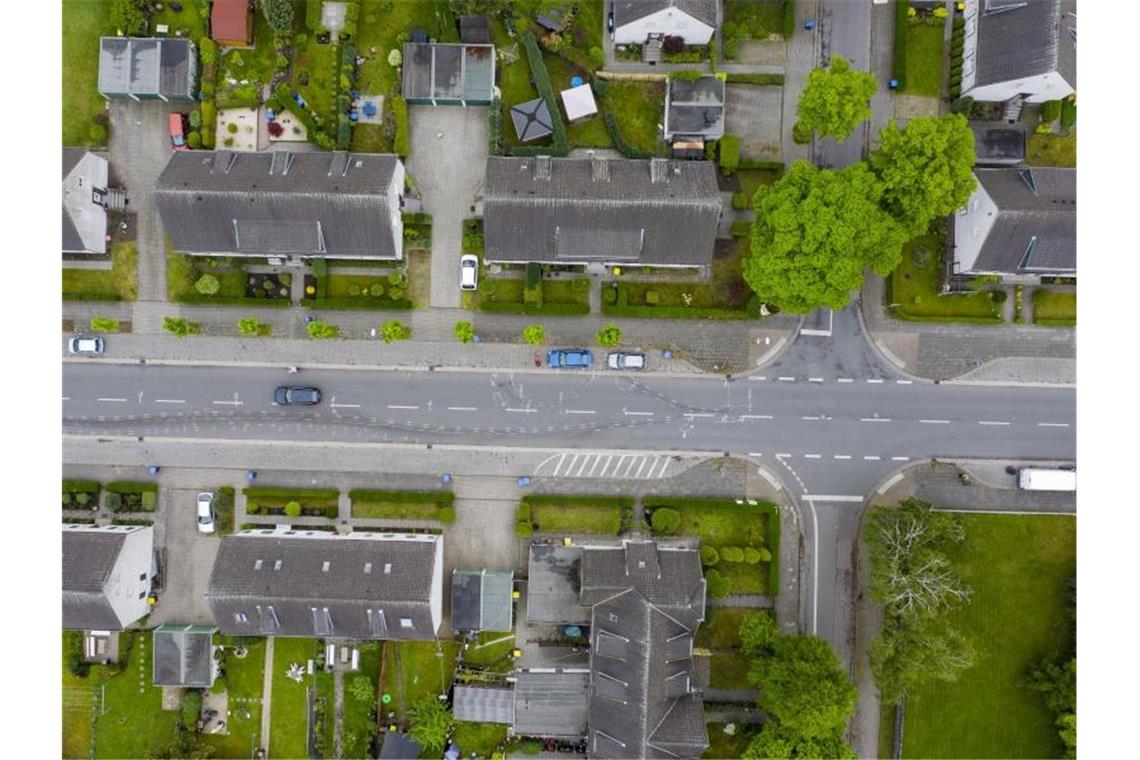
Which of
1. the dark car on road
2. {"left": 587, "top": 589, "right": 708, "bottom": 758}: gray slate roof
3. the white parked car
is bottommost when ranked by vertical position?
{"left": 587, "top": 589, "right": 708, "bottom": 758}: gray slate roof

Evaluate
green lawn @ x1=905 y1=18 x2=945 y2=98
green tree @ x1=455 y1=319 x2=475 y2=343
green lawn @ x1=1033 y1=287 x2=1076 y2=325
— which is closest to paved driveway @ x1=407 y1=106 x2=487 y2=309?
green tree @ x1=455 y1=319 x2=475 y2=343

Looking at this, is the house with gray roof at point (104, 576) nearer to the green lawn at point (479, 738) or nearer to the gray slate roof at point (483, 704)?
the gray slate roof at point (483, 704)

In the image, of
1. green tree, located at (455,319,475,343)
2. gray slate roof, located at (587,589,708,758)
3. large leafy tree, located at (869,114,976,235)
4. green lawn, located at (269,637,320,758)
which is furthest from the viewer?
green lawn, located at (269,637,320,758)

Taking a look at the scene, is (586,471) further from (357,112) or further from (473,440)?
(357,112)

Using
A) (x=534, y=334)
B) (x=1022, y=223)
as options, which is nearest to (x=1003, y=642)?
(x=1022, y=223)

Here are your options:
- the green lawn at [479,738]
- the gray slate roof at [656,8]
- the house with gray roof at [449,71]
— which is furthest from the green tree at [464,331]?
the green lawn at [479,738]

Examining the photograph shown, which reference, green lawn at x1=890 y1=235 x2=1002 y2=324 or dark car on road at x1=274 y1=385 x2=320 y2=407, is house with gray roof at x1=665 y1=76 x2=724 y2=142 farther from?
dark car on road at x1=274 y1=385 x2=320 y2=407

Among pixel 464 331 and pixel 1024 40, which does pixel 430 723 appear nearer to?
pixel 464 331
